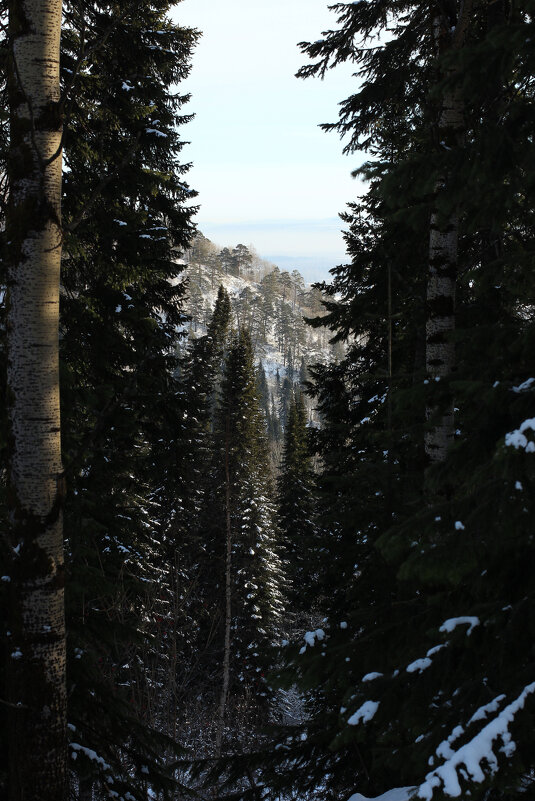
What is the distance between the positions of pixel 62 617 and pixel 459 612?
2.29m

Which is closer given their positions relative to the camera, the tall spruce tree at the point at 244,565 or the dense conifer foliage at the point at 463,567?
the dense conifer foliage at the point at 463,567

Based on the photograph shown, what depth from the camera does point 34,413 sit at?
→ 10.6 ft

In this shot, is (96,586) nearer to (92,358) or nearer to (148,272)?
(92,358)

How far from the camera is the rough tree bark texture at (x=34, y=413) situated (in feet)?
10.4

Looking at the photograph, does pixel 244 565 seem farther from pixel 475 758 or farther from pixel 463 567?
pixel 475 758

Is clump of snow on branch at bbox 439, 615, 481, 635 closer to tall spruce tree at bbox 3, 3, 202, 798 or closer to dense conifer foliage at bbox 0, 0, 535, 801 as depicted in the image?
dense conifer foliage at bbox 0, 0, 535, 801

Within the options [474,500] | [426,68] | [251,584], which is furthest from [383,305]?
[251,584]

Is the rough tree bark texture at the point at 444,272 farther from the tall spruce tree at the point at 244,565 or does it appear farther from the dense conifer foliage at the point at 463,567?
the tall spruce tree at the point at 244,565

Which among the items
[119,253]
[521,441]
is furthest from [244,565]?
[521,441]

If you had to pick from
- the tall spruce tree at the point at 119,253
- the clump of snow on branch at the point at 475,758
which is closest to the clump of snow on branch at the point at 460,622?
the clump of snow on branch at the point at 475,758

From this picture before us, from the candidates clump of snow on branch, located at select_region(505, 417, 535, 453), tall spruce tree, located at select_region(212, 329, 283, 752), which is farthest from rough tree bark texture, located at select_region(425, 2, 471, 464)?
tall spruce tree, located at select_region(212, 329, 283, 752)

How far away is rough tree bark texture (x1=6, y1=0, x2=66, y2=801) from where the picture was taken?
10.4 feet

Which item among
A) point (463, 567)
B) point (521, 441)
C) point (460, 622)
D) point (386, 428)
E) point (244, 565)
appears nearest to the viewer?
point (521, 441)

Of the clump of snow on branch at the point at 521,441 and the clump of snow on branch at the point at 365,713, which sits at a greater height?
the clump of snow on branch at the point at 521,441
